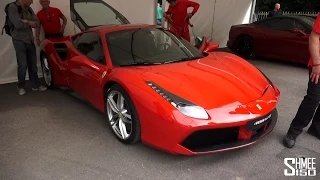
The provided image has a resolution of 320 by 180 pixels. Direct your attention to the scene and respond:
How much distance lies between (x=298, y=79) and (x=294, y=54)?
1176mm

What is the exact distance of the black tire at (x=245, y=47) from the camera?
7.51 m

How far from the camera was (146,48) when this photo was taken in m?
3.23

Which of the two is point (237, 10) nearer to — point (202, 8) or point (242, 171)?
point (202, 8)

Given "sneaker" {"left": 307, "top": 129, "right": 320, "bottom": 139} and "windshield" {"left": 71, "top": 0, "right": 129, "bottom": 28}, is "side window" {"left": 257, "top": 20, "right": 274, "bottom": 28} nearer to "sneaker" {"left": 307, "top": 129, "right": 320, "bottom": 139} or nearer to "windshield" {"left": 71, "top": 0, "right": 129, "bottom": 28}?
"windshield" {"left": 71, "top": 0, "right": 129, "bottom": 28}

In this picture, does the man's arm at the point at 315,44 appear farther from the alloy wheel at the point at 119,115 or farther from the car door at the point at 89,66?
the car door at the point at 89,66

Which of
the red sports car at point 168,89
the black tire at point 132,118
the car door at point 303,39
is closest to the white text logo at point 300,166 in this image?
the red sports car at point 168,89

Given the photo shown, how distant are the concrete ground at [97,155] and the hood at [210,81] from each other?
0.59 m

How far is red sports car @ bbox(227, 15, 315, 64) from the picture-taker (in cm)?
640

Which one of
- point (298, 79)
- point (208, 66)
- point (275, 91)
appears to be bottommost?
point (298, 79)

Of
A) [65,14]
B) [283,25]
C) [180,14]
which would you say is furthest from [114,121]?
[283,25]

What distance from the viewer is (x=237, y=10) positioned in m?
9.35

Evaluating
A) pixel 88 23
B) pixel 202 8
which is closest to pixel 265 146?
pixel 88 23

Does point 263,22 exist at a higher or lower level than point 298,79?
higher

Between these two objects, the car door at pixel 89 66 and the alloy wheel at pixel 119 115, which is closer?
the alloy wheel at pixel 119 115
